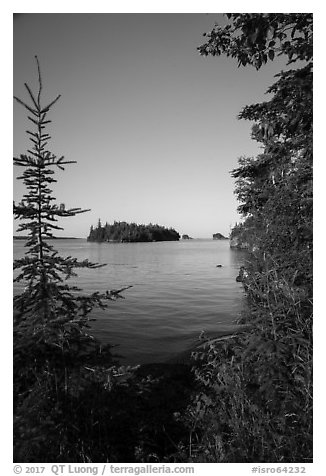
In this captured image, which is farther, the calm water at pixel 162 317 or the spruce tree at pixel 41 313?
the calm water at pixel 162 317

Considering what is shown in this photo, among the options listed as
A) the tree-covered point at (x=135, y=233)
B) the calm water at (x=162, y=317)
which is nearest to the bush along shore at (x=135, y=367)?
the calm water at (x=162, y=317)

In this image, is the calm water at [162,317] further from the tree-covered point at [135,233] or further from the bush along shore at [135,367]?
the tree-covered point at [135,233]

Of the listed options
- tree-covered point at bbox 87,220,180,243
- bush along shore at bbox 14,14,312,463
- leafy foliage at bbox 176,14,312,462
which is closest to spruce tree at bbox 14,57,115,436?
bush along shore at bbox 14,14,312,463

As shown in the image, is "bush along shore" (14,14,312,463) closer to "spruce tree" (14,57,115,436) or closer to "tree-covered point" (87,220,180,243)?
"spruce tree" (14,57,115,436)

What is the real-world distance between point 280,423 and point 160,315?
1190 cm

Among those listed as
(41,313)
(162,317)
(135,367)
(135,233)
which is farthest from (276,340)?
(135,233)

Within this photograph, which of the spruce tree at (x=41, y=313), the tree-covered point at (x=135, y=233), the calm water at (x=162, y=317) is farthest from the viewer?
the tree-covered point at (x=135, y=233)

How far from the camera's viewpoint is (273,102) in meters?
4.45

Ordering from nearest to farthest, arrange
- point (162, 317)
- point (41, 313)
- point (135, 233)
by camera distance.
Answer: point (41, 313) < point (162, 317) < point (135, 233)

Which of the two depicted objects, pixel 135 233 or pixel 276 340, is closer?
pixel 276 340

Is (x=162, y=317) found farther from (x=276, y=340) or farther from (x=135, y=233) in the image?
(x=135, y=233)

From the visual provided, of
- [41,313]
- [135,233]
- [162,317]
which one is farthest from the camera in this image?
[135,233]

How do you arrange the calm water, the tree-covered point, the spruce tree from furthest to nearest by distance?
the tree-covered point, the calm water, the spruce tree
